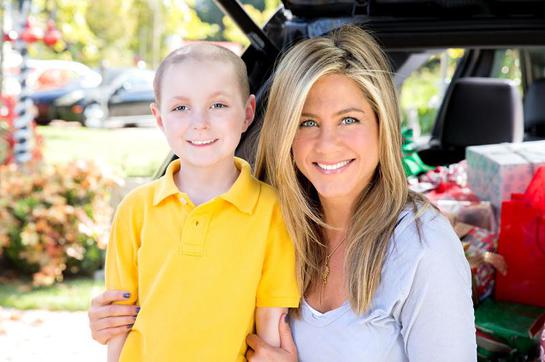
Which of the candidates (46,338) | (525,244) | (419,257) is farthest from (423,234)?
(46,338)

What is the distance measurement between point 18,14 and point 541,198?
6661 millimetres

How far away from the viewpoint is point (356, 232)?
1709 millimetres

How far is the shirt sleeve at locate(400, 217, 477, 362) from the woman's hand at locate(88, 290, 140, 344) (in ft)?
1.92

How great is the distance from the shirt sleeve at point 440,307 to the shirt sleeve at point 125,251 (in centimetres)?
58

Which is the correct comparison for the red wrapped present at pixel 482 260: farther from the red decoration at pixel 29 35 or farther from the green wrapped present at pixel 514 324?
the red decoration at pixel 29 35

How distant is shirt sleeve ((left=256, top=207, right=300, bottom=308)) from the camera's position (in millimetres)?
1676

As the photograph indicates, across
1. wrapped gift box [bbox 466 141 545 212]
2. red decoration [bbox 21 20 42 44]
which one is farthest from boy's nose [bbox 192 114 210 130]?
red decoration [bbox 21 20 42 44]

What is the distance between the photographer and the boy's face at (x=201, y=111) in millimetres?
1632

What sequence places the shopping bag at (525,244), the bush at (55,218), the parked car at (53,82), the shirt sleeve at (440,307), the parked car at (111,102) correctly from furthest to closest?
the parked car at (53,82)
the parked car at (111,102)
the bush at (55,218)
the shopping bag at (525,244)
the shirt sleeve at (440,307)

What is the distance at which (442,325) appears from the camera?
152 centimetres

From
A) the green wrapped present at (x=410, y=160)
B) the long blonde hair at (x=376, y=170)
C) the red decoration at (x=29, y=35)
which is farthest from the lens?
the red decoration at (x=29, y=35)

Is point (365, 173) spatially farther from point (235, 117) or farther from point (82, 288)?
point (82, 288)

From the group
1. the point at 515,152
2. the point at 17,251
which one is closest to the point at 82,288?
the point at 17,251

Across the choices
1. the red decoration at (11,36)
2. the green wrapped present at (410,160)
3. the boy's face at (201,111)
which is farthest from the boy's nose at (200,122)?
the red decoration at (11,36)
